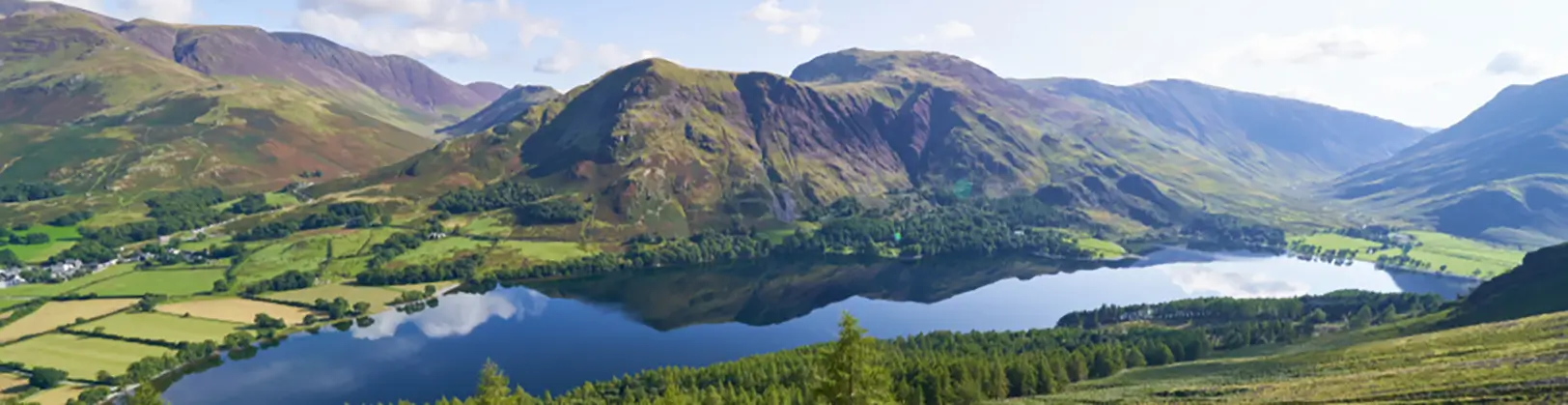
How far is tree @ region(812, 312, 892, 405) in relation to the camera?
36.0 meters

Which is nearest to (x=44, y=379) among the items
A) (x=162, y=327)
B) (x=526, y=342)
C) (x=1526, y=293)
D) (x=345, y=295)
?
(x=162, y=327)

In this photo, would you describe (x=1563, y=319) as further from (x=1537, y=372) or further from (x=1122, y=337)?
(x=1122, y=337)

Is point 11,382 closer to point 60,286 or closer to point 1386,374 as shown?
point 60,286

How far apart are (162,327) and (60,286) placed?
56181 millimetres

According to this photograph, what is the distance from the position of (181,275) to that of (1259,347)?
246 meters

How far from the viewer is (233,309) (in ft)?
542

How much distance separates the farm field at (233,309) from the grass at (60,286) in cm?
3305

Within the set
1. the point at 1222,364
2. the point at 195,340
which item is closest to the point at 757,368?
the point at 1222,364

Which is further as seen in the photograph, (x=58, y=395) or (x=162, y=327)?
(x=162, y=327)

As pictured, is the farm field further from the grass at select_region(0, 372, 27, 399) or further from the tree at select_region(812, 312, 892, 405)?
the tree at select_region(812, 312, 892, 405)

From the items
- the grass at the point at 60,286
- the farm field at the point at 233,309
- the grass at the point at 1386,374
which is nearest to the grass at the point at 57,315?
the farm field at the point at 233,309

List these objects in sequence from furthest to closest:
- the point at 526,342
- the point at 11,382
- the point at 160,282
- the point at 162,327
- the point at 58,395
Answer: the point at 160,282 < the point at 526,342 < the point at 162,327 < the point at 11,382 < the point at 58,395

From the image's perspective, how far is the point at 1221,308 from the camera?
17050 centimetres

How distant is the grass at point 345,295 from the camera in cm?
17888
